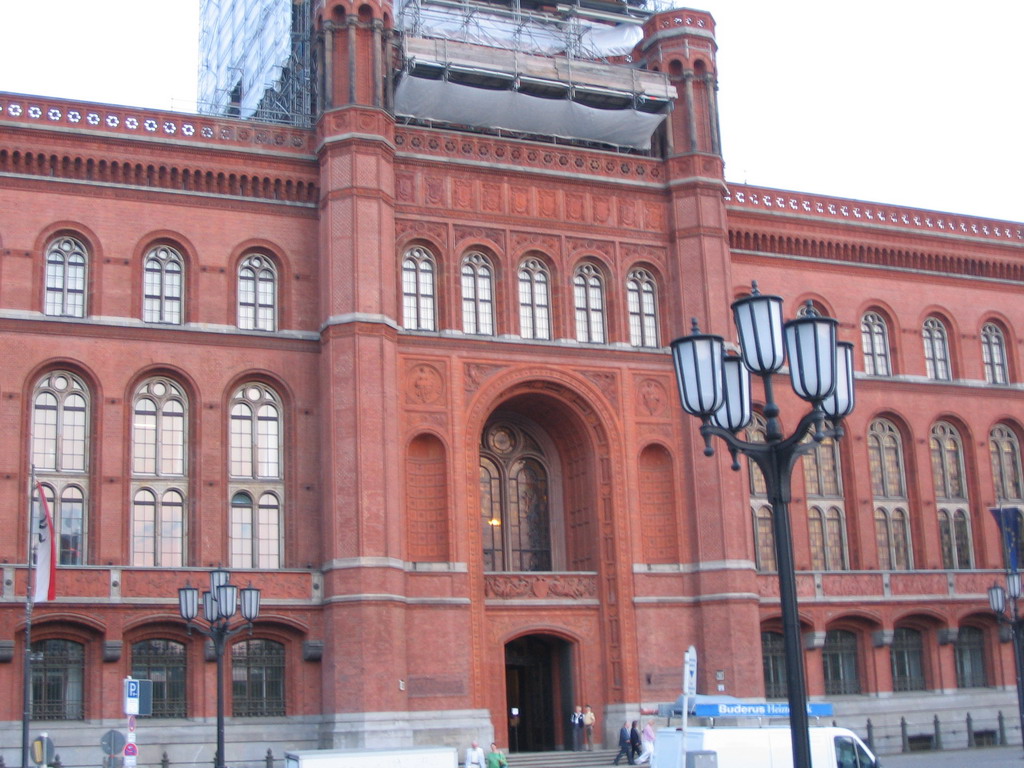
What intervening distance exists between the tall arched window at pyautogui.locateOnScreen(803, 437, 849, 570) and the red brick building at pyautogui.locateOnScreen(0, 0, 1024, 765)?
0.35ft

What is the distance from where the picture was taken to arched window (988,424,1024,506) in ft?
167

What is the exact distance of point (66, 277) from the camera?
129 feet

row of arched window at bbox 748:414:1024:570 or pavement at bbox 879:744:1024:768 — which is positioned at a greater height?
row of arched window at bbox 748:414:1024:570

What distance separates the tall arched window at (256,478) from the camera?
39.8m

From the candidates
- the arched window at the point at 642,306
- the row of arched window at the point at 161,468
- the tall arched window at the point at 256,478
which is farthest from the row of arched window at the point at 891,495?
the row of arched window at the point at 161,468

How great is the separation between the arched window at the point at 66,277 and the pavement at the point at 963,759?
2534 centimetres

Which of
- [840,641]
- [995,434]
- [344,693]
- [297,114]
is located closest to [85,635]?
[344,693]

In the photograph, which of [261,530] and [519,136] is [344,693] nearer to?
[261,530]

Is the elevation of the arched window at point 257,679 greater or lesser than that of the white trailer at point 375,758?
greater

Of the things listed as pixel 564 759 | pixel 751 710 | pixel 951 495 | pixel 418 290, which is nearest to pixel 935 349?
pixel 951 495

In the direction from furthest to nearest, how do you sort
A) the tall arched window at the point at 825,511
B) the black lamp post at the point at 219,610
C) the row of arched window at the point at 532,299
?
the tall arched window at the point at 825,511 → the row of arched window at the point at 532,299 → the black lamp post at the point at 219,610

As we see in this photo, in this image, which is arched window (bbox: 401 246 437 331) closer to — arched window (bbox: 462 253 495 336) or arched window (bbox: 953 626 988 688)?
arched window (bbox: 462 253 495 336)

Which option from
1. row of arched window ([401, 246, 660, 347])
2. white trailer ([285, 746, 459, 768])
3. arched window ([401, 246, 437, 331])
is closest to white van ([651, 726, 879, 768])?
white trailer ([285, 746, 459, 768])

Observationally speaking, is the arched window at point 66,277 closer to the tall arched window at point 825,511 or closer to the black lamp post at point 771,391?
the tall arched window at point 825,511
